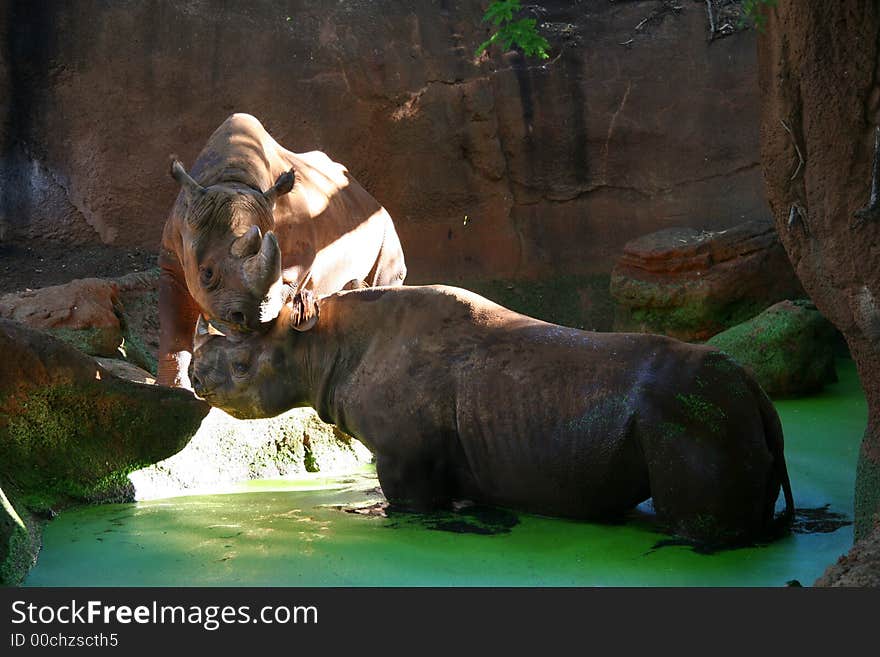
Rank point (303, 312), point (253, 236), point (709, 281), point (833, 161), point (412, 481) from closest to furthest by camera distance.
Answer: point (833, 161) → point (412, 481) → point (303, 312) → point (253, 236) → point (709, 281)

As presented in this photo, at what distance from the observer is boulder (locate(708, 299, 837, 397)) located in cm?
890

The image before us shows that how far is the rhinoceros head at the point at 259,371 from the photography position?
18.8 ft

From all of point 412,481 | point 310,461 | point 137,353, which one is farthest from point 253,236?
point 137,353

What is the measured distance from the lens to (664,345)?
5.20 meters

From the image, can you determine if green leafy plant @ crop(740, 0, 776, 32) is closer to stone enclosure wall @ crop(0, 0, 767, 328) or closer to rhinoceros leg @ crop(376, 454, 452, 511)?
rhinoceros leg @ crop(376, 454, 452, 511)

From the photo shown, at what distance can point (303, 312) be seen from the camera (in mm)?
5770

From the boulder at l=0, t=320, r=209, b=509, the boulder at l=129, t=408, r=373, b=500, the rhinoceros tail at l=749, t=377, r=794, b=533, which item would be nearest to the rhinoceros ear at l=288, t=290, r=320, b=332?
the boulder at l=0, t=320, r=209, b=509

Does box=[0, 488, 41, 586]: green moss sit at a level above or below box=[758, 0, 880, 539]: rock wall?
below

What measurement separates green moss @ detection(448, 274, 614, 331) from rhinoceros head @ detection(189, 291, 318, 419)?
6.16 m

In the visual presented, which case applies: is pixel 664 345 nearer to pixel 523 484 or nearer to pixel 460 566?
pixel 523 484

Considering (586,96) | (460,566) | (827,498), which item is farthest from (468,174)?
(460,566)

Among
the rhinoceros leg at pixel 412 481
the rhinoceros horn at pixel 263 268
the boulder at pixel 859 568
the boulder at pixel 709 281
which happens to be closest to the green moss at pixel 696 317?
the boulder at pixel 709 281

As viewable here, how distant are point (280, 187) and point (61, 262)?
4583 millimetres

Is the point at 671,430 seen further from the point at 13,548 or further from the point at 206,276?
the point at 206,276
